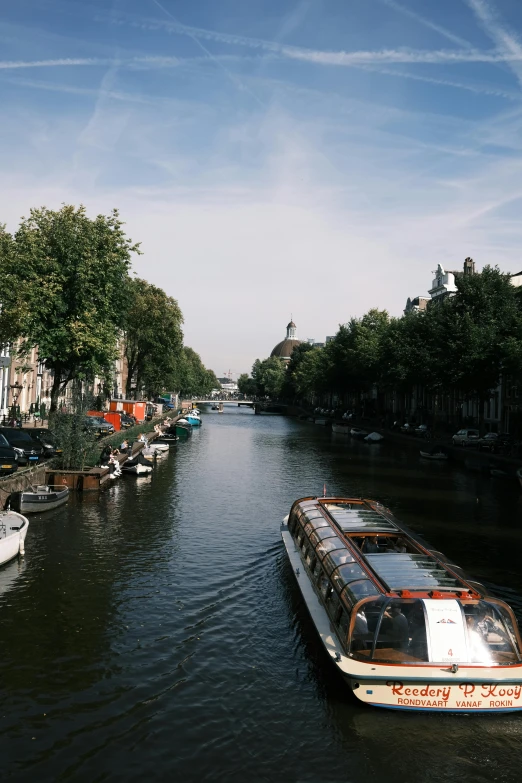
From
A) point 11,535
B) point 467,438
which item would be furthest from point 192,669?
point 467,438

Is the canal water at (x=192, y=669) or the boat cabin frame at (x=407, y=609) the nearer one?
the canal water at (x=192, y=669)

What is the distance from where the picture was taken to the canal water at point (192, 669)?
38.0 feet

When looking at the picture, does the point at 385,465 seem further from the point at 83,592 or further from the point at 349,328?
the point at 349,328

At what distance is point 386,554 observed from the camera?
55.6ft

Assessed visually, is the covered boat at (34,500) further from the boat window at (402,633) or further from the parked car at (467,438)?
the parked car at (467,438)

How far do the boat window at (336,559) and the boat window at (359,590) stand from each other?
1.48 metres

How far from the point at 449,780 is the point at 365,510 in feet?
37.1

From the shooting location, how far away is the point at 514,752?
12.1 m

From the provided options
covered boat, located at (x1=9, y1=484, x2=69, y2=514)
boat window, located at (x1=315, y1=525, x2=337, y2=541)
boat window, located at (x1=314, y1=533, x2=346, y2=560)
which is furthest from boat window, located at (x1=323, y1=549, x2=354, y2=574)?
covered boat, located at (x1=9, y1=484, x2=69, y2=514)

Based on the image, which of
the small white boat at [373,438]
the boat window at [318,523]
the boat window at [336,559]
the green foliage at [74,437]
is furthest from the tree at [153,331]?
the boat window at [336,559]

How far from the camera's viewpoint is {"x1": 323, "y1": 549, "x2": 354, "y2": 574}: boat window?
1631 cm

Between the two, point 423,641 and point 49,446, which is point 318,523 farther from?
point 49,446

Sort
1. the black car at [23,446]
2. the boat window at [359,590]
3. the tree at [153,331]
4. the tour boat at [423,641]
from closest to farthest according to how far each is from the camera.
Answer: the tour boat at [423,641] < the boat window at [359,590] < the black car at [23,446] < the tree at [153,331]

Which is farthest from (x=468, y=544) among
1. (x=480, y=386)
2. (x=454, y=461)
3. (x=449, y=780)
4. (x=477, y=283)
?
(x=477, y=283)
